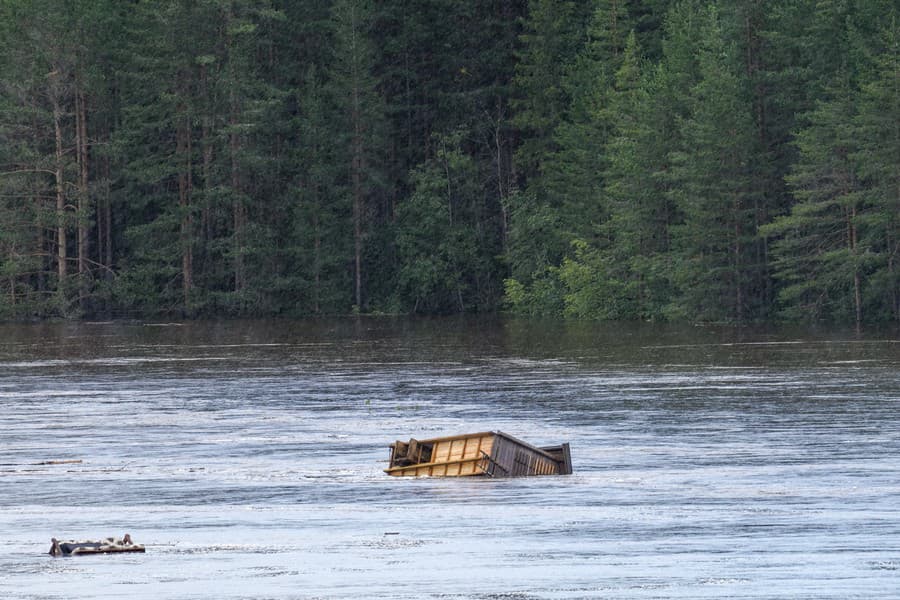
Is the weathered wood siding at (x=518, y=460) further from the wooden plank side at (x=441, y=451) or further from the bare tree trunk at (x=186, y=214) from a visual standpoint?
the bare tree trunk at (x=186, y=214)

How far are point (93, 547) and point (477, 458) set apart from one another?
8.34 m

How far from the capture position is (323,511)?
26.0 metres

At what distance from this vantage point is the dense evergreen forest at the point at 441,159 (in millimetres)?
84688

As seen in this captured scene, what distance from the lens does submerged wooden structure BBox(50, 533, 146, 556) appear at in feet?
72.8

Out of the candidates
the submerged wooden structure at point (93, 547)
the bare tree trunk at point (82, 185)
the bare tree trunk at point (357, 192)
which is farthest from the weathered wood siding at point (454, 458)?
the bare tree trunk at point (357, 192)

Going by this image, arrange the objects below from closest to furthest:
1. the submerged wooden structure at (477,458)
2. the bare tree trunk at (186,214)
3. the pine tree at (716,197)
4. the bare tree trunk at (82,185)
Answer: the submerged wooden structure at (477,458), the pine tree at (716,197), the bare tree trunk at (82,185), the bare tree trunk at (186,214)

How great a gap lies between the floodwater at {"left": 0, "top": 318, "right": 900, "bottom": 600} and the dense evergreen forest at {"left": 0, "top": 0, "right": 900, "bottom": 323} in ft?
84.6

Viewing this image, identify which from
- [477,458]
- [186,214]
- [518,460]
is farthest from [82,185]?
[477,458]

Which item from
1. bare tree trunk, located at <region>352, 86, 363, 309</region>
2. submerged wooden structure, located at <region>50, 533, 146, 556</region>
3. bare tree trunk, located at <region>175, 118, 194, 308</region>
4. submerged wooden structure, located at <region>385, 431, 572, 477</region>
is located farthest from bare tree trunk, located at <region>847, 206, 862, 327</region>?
submerged wooden structure, located at <region>50, 533, 146, 556</region>

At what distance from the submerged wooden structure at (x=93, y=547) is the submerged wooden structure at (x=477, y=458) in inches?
311

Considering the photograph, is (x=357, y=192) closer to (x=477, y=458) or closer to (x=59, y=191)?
(x=59, y=191)

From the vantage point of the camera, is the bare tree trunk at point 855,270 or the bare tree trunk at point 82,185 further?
the bare tree trunk at point 82,185

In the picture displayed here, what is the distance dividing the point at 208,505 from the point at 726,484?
8.34 metres

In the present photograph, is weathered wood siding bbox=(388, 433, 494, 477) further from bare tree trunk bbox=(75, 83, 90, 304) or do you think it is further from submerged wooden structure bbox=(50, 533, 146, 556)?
bare tree trunk bbox=(75, 83, 90, 304)
